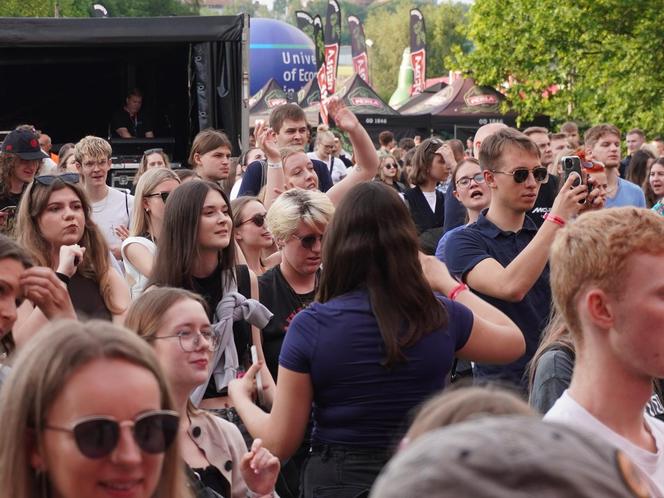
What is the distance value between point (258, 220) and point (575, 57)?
22.1 metres

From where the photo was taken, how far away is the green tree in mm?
90188

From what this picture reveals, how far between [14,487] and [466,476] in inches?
63.1

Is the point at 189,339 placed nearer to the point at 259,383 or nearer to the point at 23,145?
the point at 259,383

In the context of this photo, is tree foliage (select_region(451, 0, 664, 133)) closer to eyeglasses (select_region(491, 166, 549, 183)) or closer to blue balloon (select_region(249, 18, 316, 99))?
blue balloon (select_region(249, 18, 316, 99))

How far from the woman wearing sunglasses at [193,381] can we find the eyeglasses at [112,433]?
60.1 inches

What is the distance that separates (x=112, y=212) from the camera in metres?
8.83

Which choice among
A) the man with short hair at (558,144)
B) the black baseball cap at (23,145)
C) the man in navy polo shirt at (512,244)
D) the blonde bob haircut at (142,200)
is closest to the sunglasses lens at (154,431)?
the man in navy polo shirt at (512,244)

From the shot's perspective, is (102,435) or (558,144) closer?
(102,435)

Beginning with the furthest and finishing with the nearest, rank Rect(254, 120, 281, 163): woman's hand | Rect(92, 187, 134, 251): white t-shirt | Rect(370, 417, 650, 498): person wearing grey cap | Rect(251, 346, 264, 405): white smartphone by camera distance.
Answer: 1. Rect(92, 187, 134, 251): white t-shirt
2. Rect(254, 120, 281, 163): woman's hand
3. Rect(251, 346, 264, 405): white smartphone
4. Rect(370, 417, 650, 498): person wearing grey cap

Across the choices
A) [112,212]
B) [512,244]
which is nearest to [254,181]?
[112,212]

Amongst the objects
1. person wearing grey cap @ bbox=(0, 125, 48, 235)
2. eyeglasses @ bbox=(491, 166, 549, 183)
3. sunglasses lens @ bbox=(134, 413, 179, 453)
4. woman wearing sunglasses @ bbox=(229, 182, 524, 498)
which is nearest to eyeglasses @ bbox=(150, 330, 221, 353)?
woman wearing sunglasses @ bbox=(229, 182, 524, 498)

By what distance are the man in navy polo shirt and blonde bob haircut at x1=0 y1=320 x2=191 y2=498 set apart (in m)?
2.86

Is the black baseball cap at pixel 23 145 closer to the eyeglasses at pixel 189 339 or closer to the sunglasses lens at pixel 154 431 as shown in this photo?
the eyeglasses at pixel 189 339

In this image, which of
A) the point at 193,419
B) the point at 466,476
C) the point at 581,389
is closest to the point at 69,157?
the point at 193,419
